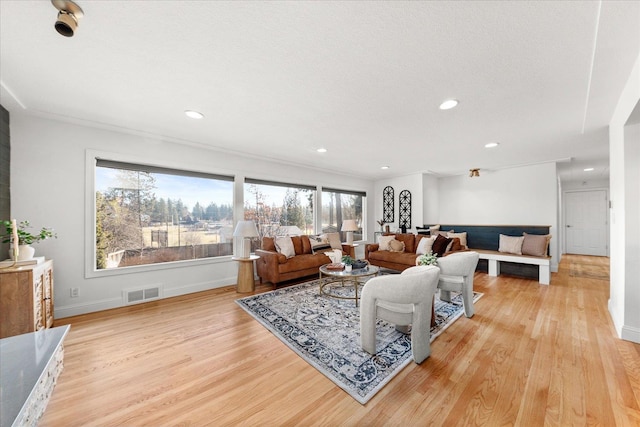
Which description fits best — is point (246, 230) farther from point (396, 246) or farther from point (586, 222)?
point (586, 222)

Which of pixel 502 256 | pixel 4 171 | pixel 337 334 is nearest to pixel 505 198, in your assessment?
pixel 502 256

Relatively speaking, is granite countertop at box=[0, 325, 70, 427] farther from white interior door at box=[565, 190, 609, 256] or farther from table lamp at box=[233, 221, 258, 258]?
white interior door at box=[565, 190, 609, 256]

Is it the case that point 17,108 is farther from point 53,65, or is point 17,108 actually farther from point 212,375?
point 212,375

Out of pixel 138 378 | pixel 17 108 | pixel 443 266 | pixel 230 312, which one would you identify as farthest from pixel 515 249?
pixel 17 108

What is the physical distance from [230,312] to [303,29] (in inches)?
122

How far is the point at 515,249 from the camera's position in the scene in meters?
5.00

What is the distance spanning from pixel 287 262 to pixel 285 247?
0.36 metres

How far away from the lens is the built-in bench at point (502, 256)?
448 centimetres

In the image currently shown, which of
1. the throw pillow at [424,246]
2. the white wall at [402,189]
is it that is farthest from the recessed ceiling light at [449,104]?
the white wall at [402,189]

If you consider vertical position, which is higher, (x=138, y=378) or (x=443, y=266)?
(x=443, y=266)

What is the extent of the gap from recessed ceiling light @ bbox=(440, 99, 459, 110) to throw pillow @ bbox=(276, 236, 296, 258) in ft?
10.6

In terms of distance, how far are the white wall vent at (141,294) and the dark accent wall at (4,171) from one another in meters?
1.23

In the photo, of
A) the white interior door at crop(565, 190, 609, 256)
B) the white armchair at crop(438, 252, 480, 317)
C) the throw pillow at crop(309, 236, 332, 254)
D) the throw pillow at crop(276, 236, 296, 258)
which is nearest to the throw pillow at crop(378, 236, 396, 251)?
the throw pillow at crop(309, 236, 332, 254)

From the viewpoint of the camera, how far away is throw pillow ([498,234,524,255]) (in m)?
4.99
